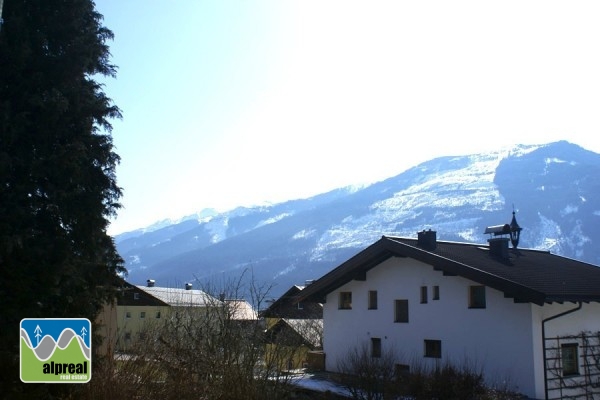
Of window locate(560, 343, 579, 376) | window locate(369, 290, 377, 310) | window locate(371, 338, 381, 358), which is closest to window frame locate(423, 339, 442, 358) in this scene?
window locate(371, 338, 381, 358)

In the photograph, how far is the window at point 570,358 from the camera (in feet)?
66.5

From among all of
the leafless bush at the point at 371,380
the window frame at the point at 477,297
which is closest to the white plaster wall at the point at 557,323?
the window frame at the point at 477,297

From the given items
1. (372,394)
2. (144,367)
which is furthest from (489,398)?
(144,367)

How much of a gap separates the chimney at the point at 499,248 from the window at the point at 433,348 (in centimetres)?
469

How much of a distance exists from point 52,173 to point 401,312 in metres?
17.2

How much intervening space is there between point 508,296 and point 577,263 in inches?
362

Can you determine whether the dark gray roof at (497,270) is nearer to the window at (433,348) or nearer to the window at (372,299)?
the window at (372,299)

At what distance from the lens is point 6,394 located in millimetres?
8000

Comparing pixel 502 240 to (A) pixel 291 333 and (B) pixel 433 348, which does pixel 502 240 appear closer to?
(B) pixel 433 348

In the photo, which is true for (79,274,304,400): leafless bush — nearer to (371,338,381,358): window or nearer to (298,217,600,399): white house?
(298,217,600,399): white house

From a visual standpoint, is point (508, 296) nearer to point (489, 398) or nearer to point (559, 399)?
point (559, 399)

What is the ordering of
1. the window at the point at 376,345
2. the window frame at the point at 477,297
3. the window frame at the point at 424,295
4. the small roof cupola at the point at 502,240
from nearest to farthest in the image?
1. the window frame at the point at 477,297
2. the window frame at the point at 424,295
3. the window at the point at 376,345
4. the small roof cupola at the point at 502,240

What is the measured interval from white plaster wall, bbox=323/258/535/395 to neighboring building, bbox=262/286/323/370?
2.19 meters

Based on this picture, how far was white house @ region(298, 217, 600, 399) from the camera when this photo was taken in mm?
19516
